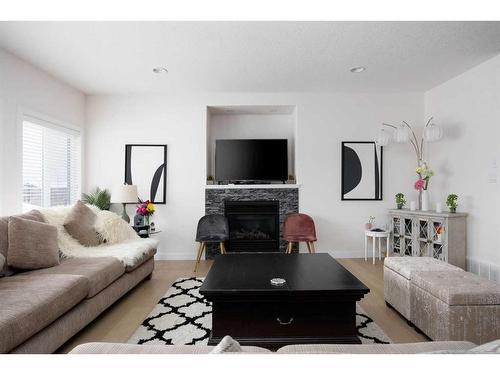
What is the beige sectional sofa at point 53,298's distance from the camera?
4.83 ft

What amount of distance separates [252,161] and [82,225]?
8.14 feet

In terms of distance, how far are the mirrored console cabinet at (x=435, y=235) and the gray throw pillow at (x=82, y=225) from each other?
3.89 metres

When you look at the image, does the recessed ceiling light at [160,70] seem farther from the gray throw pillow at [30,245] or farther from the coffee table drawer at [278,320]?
the coffee table drawer at [278,320]

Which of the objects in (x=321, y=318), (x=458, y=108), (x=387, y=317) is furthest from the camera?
(x=458, y=108)

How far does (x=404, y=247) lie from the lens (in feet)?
13.1

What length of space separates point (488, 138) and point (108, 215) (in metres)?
4.38

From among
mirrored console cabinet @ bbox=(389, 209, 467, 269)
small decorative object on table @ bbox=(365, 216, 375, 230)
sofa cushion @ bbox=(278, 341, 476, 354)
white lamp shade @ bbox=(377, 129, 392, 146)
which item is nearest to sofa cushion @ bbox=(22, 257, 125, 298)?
sofa cushion @ bbox=(278, 341, 476, 354)

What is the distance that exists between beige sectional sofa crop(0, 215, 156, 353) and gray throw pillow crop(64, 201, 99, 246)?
40 cm

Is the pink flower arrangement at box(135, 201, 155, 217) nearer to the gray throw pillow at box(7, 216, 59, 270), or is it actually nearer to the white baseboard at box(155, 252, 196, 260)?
the white baseboard at box(155, 252, 196, 260)

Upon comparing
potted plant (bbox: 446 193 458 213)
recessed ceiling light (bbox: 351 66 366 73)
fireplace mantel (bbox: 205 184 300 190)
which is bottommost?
potted plant (bbox: 446 193 458 213)

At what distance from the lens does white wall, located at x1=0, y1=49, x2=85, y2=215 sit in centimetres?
296
